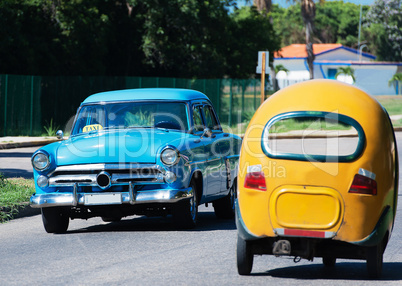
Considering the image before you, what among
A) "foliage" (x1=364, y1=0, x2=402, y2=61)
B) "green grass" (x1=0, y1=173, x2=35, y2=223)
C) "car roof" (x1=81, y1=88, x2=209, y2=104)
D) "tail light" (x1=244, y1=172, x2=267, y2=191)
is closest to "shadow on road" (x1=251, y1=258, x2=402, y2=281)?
"tail light" (x1=244, y1=172, x2=267, y2=191)

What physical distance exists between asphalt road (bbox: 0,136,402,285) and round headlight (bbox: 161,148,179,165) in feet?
2.94

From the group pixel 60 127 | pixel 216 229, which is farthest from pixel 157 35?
pixel 216 229

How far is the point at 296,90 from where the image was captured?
698 centimetres

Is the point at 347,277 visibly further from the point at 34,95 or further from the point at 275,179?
the point at 34,95

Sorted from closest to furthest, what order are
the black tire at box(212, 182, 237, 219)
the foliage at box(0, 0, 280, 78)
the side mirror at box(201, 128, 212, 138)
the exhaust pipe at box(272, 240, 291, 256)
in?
the exhaust pipe at box(272, 240, 291, 256)
the side mirror at box(201, 128, 212, 138)
the black tire at box(212, 182, 237, 219)
the foliage at box(0, 0, 280, 78)

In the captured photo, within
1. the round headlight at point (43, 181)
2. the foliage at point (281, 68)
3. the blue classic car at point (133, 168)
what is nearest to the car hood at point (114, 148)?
the blue classic car at point (133, 168)

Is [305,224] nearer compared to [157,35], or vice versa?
[305,224]

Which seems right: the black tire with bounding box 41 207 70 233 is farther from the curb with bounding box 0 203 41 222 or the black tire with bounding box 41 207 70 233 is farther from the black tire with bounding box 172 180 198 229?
the curb with bounding box 0 203 41 222

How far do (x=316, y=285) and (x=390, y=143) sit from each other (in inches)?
54.6

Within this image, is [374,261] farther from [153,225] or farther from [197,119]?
[197,119]

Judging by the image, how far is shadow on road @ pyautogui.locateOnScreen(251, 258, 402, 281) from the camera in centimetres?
706

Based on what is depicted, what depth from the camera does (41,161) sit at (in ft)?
31.6

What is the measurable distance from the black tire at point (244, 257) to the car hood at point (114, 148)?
271 cm

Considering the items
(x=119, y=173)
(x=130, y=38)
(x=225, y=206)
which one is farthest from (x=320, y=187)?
(x=130, y=38)
